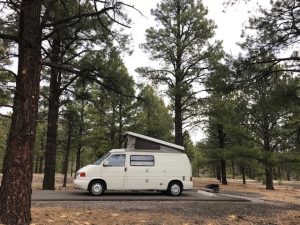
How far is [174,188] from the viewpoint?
16.2 metres

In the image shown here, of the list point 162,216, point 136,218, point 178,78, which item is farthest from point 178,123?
point 136,218

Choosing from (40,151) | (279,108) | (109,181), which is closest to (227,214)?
(279,108)

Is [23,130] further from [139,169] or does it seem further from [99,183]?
[139,169]

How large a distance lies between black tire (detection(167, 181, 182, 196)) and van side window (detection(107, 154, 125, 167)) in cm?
242

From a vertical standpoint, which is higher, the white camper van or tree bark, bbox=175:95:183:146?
tree bark, bbox=175:95:183:146

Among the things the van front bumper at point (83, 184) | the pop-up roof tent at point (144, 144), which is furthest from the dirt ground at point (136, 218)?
the pop-up roof tent at point (144, 144)

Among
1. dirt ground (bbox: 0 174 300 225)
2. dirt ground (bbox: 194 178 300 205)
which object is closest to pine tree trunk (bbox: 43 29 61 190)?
dirt ground (bbox: 0 174 300 225)

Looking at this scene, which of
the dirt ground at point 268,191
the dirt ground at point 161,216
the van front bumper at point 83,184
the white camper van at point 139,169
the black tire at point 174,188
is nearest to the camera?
the dirt ground at point 161,216

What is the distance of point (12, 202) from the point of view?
669cm

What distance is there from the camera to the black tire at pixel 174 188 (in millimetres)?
16125

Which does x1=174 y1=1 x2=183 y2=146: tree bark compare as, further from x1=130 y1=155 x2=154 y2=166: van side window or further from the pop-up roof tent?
x1=130 y1=155 x2=154 y2=166: van side window

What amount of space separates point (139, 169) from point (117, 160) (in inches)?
43.0

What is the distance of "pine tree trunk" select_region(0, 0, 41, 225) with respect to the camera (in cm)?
671

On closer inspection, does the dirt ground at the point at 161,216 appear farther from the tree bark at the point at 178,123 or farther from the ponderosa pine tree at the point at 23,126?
the tree bark at the point at 178,123
